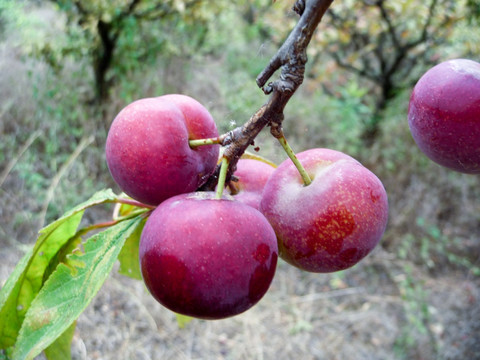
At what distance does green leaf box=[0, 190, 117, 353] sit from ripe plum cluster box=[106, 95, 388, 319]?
0.65 ft

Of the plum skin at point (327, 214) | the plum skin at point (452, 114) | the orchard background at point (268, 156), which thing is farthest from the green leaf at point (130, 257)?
the orchard background at point (268, 156)

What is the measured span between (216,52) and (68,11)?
11.5ft

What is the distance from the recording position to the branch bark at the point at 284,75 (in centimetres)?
48

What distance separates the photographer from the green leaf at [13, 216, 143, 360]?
1.92 ft

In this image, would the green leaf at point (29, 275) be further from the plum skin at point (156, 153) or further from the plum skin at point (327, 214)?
the plum skin at point (327, 214)

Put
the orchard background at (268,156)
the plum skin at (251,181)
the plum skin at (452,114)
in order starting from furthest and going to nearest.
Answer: the orchard background at (268,156)
the plum skin at (251,181)
the plum skin at (452,114)

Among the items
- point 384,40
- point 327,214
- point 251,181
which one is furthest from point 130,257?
point 384,40

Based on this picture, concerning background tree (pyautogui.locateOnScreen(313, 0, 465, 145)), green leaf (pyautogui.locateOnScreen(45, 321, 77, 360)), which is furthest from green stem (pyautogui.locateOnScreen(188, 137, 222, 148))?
background tree (pyautogui.locateOnScreen(313, 0, 465, 145))

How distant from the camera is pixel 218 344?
3.03m

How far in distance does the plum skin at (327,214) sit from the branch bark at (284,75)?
0.42ft

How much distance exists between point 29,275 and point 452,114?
84cm

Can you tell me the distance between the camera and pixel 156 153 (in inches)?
23.2

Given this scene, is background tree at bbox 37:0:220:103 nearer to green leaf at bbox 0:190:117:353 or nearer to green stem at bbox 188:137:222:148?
green leaf at bbox 0:190:117:353

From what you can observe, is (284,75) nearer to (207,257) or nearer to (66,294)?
(207,257)
